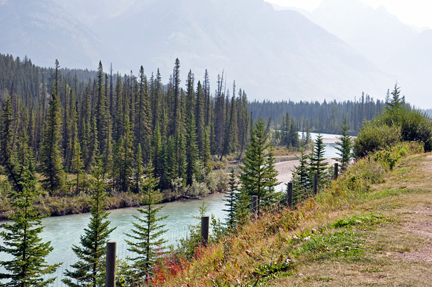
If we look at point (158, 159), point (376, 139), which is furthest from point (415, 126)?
point (158, 159)

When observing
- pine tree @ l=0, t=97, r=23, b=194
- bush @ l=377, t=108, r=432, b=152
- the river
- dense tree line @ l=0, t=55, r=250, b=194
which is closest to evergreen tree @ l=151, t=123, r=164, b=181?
dense tree line @ l=0, t=55, r=250, b=194

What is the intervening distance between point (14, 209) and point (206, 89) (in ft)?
232

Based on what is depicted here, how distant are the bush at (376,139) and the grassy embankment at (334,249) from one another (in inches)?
431

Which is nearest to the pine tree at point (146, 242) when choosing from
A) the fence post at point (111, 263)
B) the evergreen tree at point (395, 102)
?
the fence post at point (111, 263)

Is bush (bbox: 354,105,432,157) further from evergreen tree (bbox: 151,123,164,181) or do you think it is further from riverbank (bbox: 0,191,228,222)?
evergreen tree (bbox: 151,123,164,181)

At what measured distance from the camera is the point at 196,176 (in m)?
53.9

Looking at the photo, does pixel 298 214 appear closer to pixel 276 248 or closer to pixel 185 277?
→ pixel 276 248

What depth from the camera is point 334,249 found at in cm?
675

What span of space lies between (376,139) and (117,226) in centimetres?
2140

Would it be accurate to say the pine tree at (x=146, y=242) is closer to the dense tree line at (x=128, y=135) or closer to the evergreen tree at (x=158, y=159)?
the dense tree line at (x=128, y=135)

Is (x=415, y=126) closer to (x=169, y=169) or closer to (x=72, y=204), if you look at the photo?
(x=72, y=204)

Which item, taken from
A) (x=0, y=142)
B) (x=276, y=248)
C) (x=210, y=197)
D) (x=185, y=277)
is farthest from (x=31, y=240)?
(x=0, y=142)

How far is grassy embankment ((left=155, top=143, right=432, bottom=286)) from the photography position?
578cm

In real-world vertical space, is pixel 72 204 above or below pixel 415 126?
below
